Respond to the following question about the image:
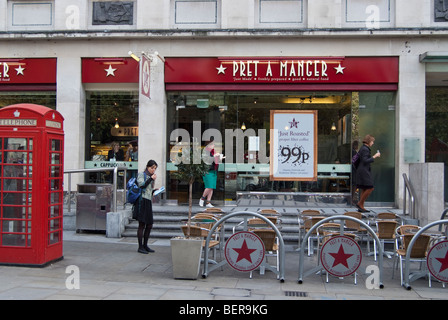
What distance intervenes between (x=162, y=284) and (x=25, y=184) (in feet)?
9.75

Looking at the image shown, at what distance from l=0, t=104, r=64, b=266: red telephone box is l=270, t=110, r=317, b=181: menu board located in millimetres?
7458

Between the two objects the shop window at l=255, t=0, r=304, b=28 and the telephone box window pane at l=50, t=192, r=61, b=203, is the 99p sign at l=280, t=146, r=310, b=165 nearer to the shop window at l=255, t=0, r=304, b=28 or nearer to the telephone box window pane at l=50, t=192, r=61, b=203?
the shop window at l=255, t=0, r=304, b=28

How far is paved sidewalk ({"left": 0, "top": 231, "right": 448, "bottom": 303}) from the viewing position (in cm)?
635

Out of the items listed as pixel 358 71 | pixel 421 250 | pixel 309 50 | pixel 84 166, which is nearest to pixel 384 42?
pixel 358 71

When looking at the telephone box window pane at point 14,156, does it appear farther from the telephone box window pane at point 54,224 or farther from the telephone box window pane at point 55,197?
the telephone box window pane at point 54,224

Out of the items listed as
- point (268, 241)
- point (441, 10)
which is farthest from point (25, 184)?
point (441, 10)

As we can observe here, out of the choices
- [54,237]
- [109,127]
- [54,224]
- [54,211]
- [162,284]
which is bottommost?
[162,284]

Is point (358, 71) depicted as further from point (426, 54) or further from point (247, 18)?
point (247, 18)

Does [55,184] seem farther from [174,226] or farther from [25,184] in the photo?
[174,226]

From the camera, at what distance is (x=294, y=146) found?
541 inches

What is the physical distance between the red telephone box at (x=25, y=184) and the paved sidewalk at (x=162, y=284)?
373 mm

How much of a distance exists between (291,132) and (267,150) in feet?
3.00

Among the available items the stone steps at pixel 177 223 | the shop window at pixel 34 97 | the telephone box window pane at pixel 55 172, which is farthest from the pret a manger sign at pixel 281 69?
the telephone box window pane at pixel 55 172

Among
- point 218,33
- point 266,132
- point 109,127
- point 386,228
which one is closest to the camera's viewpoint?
point 386,228
